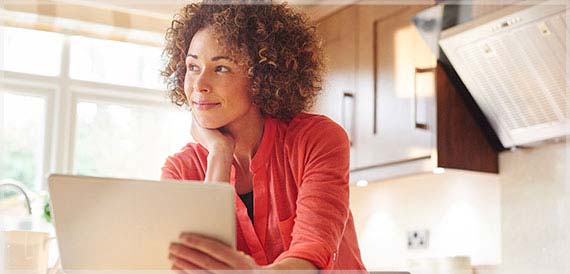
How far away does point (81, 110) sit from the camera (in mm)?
1067

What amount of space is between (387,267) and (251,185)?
731 millimetres

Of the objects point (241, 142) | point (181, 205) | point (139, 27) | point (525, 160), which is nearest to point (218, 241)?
point (181, 205)

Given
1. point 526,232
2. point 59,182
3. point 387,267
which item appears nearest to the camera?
point 59,182

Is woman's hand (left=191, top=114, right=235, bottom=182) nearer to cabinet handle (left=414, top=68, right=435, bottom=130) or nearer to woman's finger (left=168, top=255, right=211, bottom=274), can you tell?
woman's finger (left=168, top=255, right=211, bottom=274)

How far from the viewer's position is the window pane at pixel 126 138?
1.07 meters

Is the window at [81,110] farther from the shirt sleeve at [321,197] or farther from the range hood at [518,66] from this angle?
the range hood at [518,66]

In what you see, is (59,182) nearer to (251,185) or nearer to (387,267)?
(251,185)

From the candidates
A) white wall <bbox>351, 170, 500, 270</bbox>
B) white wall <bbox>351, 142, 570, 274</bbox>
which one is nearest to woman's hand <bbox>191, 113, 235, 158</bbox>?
white wall <bbox>351, 142, 570, 274</bbox>

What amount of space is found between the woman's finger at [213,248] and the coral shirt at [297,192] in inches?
2.8

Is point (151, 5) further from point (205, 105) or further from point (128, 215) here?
point (128, 215)

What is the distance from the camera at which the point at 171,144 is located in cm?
110

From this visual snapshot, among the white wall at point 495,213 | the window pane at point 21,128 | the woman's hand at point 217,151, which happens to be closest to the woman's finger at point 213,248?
the woman's hand at point 217,151

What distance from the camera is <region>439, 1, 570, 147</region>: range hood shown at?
1.69 meters

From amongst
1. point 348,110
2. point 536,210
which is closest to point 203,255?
point 348,110
